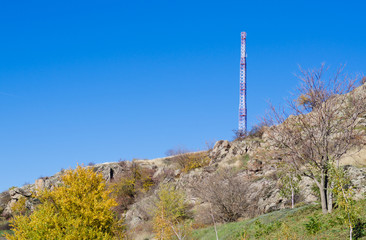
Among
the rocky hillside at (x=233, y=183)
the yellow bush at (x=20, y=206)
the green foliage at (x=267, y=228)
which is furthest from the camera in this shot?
the yellow bush at (x=20, y=206)

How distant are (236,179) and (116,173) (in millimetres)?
34209

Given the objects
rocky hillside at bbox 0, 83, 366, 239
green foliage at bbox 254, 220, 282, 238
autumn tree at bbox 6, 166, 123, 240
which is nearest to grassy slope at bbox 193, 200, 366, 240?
green foliage at bbox 254, 220, 282, 238

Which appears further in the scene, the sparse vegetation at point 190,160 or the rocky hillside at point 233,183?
the sparse vegetation at point 190,160

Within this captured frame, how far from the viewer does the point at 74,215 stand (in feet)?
79.2

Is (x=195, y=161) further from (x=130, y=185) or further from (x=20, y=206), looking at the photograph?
(x=20, y=206)

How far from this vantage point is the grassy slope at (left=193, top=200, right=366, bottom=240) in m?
14.7

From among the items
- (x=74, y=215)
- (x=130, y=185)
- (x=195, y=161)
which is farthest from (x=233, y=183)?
(x=130, y=185)

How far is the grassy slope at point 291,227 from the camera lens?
14.7 meters

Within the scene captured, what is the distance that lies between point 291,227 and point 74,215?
45.8 feet

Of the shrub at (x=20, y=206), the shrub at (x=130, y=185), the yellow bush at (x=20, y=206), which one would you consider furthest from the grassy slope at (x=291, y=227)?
the shrub at (x=20, y=206)

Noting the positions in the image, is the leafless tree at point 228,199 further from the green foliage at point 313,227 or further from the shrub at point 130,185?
the shrub at point 130,185

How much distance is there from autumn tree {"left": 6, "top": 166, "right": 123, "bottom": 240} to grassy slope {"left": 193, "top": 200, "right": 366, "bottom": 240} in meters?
6.55

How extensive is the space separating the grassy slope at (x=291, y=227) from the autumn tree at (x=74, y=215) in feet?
21.5

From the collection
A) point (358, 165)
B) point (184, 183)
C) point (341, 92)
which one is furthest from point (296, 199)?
point (184, 183)
